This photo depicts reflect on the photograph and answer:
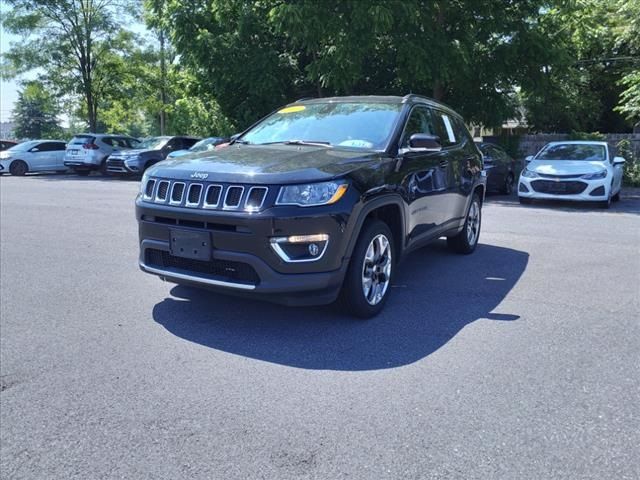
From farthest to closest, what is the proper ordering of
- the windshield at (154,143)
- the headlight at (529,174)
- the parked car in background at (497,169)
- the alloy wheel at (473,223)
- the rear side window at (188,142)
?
the rear side window at (188,142), the windshield at (154,143), the parked car in background at (497,169), the headlight at (529,174), the alloy wheel at (473,223)

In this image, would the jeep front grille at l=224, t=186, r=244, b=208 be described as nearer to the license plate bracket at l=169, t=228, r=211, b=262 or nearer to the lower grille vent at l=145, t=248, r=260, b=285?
the license plate bracket at l=169, t=228, r=211, b=262

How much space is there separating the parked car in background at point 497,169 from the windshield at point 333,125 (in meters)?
9.81

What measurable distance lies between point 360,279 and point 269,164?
111cm

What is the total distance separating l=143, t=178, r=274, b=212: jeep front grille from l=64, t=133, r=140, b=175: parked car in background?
1886 centimetres

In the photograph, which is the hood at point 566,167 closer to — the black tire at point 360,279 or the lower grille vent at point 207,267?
the black tire at point 360,279

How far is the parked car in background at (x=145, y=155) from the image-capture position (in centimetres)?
1998

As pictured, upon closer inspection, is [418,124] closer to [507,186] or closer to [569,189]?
[569,189]

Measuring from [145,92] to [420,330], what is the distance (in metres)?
28.8

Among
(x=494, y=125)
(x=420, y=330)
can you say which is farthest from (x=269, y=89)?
(x=420, y=330)

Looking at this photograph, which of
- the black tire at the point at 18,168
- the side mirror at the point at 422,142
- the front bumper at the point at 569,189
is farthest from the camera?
the black tire at the point at 18,168

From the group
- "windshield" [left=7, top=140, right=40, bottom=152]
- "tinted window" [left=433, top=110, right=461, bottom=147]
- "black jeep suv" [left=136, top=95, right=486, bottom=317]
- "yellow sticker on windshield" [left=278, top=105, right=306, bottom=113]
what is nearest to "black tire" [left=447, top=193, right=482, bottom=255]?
"tinted window" [left=433, top=110, right=461, bottom=147]

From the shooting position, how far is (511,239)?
8.66m

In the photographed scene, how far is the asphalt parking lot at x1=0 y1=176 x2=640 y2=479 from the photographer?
2846mm

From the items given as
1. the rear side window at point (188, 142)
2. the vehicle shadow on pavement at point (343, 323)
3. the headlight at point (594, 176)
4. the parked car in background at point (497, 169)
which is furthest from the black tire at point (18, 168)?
the vehicle shadow on pavement at point (343, 323)
